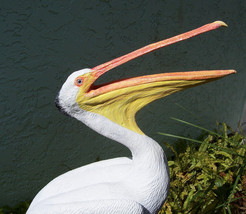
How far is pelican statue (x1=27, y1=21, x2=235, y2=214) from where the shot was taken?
3.79 feet

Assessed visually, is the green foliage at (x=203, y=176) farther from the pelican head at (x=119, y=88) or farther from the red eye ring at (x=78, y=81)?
the red eye ring at (x=78, y=81)

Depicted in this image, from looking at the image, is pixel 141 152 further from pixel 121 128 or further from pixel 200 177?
pixel 200 177

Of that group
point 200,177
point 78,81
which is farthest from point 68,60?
point 200,177

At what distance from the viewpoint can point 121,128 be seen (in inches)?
49.5

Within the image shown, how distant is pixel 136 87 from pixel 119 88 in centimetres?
8

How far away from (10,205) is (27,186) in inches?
9.1

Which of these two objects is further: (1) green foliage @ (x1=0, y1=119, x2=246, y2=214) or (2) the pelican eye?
(1) green foliage @ (x1=0, y1=119, x2=246, y2=214)

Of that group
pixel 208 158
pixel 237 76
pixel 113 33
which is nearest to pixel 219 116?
pixel 237 76

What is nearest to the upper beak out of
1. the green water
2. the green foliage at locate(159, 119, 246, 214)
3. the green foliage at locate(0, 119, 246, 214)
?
the green water

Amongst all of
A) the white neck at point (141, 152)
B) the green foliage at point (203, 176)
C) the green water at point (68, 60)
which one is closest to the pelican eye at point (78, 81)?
the white neck at point (141, 152)

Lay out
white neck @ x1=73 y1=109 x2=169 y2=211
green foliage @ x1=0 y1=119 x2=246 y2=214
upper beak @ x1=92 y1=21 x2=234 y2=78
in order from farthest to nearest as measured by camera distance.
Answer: green foliage @ x1=0 y1=119 x2=246 y2=214 → white neck @ x1=73 y1=109 x2=169 y2=211 → upper beak @ x1=92 y1=21 x2=234 y2=78

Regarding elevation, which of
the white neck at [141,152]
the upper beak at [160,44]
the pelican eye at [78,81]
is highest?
the upper beak at [160,44]

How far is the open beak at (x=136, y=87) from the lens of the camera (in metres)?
1.14

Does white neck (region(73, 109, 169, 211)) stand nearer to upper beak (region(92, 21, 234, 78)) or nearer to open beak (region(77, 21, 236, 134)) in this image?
open beak (region(77, 21, 236, 134))
